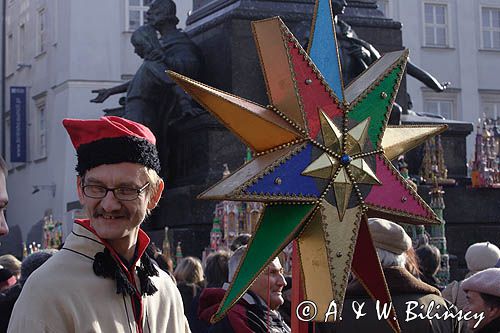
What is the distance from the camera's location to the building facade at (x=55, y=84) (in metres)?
35.5

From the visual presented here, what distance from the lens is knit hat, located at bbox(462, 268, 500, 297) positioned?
5523mm

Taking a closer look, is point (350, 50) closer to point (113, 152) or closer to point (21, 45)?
point (113, 152)

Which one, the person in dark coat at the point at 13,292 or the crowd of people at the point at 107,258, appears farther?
the person in dark coat at the point at 13,292

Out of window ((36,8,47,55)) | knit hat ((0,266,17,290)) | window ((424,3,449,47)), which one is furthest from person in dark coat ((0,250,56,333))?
window ((424,3,449,47))

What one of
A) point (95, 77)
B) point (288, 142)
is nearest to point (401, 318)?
point (288, 142)

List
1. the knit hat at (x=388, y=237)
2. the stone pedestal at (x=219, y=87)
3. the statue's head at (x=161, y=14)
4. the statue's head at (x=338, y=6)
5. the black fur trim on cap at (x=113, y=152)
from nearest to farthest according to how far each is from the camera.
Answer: the black fur trim on cap at (x=113, y=152) → the knit hat at (x=388, y=237) → the stone pedestal at (x=219, y=87) → the statue's head at (x=338, y=6) → the statue's head at (x=161, y=14)

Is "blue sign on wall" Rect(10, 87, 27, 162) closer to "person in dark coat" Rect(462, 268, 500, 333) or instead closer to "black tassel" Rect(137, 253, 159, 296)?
"person in dark coat" Rect(462, 268, 500, 333)

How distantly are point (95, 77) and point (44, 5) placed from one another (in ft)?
12.3

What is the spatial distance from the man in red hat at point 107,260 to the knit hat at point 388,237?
5.24ft

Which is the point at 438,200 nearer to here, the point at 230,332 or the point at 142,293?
the point at 230,332

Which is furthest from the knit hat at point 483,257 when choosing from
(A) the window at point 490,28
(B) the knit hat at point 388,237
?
(A) the window at point 490,28

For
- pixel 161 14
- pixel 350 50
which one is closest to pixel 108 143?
pixel 350 50

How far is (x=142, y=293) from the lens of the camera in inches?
149

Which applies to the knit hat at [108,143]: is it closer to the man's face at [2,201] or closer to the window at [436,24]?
the man's face at [2,201]
